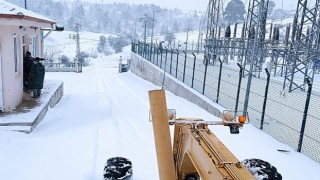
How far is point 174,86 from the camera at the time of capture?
58.2 feet

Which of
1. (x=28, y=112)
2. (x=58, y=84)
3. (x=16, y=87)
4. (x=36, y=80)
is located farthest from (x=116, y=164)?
(x=58, y=84)

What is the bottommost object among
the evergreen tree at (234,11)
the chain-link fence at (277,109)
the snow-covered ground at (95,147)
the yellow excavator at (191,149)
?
the snow-covered ground at (95,147)

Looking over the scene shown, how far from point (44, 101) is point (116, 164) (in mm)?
6344

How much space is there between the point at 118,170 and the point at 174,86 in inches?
488

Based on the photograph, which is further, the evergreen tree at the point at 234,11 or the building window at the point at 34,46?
the evergreen tree at the point at 234,11

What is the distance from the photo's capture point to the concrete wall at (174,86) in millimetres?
12255

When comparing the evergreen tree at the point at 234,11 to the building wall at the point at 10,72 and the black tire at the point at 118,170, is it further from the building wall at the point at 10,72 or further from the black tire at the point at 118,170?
the black tire at the point at 118,170

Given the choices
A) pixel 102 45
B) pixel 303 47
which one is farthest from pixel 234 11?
pixel 303 47

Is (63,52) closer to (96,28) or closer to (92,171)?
(96,28)

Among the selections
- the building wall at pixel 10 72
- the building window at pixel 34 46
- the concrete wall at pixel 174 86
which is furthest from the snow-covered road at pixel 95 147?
the building window at pixel 34 46

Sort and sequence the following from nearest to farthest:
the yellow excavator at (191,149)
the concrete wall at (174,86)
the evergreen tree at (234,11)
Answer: the yellow excavator at (191,149) → the concrete wall at (174,86) → the evergreen tree at (234,11)

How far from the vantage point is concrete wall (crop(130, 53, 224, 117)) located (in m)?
12.3

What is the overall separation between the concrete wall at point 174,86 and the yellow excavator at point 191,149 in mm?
7105

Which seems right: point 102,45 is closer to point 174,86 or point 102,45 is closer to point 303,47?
point 303,47
